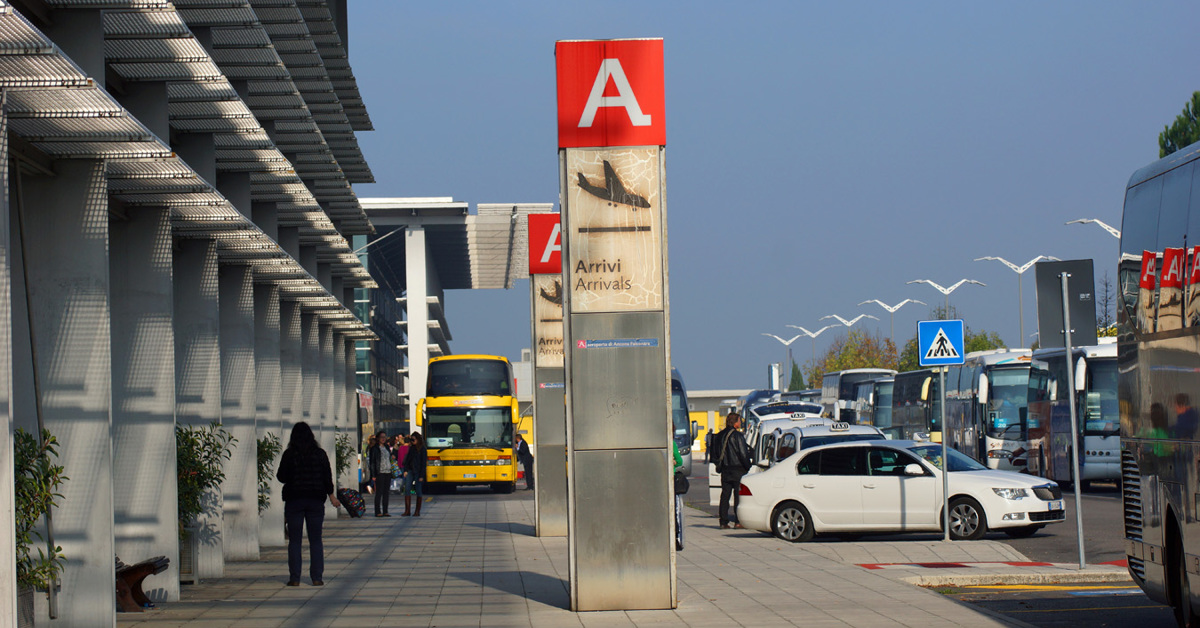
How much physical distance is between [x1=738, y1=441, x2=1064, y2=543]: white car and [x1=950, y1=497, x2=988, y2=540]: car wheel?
14 millimetres

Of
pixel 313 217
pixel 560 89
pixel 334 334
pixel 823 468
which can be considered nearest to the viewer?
pixel 560 89

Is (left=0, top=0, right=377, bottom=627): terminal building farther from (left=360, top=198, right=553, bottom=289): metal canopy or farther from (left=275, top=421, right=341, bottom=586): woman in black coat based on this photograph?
(left=360, top=198, right=553, bottom=289): metal canopy

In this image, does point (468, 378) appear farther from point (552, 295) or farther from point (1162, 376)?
point (1162, 376)

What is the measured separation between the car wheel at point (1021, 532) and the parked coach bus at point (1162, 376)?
30.5ft

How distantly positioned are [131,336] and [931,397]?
35250 mm

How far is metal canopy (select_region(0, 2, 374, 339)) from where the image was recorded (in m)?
9.02

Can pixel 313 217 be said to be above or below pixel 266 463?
above

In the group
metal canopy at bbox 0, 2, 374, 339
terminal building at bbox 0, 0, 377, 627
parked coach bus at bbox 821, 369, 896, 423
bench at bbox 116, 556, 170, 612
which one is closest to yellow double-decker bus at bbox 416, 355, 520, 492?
parked coach bus at bbox 821, 369, 896, 423

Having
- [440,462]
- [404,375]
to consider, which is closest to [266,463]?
[440,462]

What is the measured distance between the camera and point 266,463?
71.1 ft

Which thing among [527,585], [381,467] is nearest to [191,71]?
[527,585]

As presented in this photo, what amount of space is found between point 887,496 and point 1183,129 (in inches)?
2018

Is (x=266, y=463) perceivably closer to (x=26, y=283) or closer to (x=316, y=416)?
(x=316, y=416)

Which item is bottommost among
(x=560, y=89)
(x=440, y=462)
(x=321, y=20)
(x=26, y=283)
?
(x=440, y=462)
